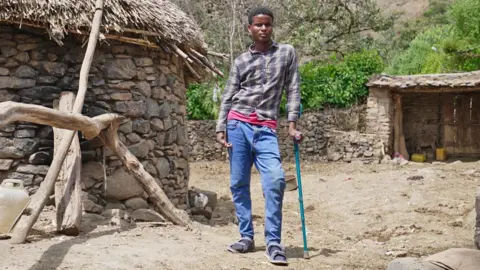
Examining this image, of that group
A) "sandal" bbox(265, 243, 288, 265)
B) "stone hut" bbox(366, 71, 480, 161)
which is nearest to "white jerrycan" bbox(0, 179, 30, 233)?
"sandal" bbox(265, 243, 288, 265)

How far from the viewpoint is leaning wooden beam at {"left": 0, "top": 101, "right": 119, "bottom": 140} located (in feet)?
12.4

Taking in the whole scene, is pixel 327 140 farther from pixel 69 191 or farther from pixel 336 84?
pixel 69 191

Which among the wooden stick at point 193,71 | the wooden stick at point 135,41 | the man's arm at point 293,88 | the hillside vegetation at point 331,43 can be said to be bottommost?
the man's arm at point 293,88

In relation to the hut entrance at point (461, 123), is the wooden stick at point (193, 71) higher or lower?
higher

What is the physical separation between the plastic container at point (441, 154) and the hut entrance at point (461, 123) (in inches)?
9.7

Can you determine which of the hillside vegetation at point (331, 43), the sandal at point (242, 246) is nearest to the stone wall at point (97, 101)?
the sandal at point (242, 246)

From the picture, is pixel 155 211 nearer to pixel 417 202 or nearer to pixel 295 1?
pixel 417 202

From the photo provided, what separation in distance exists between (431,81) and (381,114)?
146 centimetres

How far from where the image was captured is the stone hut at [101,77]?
18.0ft

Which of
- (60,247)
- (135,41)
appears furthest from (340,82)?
(60,247)

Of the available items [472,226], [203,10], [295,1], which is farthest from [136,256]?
[295,1]

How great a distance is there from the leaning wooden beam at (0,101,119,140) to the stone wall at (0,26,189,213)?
2.56ft

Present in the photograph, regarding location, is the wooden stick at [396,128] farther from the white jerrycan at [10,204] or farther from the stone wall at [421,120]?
the white jerrycan at [10,204]

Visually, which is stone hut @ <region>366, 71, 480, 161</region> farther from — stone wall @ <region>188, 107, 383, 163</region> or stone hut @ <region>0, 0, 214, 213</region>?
stone hut @ <region>0, 0, 214, 213</region>
